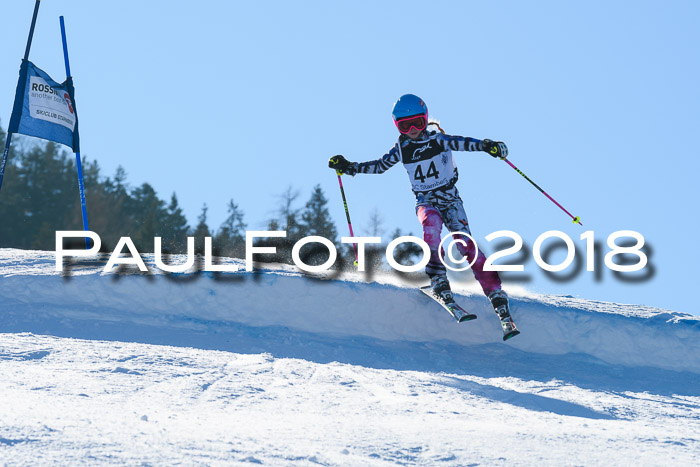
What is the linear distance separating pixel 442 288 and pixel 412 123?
149cm

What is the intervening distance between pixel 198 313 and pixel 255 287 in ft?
1.89

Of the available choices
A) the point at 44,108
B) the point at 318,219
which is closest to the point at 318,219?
the point at 318,219

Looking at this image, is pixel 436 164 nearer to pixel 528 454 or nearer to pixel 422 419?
pixel 422 419

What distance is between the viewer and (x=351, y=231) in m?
7.87

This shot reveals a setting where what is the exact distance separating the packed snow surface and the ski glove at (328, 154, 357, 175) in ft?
3.52

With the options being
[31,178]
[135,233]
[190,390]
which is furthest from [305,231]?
[190,390]

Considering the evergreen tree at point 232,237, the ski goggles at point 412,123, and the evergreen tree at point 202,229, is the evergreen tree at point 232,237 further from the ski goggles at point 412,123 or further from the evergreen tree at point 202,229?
the ski goggles at point 412,123

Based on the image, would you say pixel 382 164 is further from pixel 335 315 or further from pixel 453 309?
Result: pixel 453 309

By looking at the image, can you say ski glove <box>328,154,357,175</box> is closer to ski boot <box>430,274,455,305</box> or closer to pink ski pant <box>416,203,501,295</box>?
pink ski pant <box>416,203,501,295</box>

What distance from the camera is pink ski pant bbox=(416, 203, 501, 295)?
21.7ft

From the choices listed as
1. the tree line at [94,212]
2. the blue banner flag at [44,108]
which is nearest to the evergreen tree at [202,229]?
the tree line at [94,212]

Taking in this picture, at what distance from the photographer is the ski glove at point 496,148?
672cm

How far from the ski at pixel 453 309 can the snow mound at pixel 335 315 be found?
14 centimetres

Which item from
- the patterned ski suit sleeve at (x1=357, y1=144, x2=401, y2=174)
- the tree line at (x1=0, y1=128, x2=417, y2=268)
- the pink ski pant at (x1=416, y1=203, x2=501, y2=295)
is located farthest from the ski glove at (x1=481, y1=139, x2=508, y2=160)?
the tree line at (x1=0, y1=128, x2=417, y2=268)
